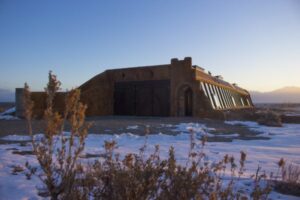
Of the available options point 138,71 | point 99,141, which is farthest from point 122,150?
point 138,71

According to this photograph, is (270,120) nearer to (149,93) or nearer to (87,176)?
(149,93)

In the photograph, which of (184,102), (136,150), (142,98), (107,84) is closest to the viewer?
(136,150)

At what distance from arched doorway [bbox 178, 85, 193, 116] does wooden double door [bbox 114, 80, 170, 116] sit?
3.03ft

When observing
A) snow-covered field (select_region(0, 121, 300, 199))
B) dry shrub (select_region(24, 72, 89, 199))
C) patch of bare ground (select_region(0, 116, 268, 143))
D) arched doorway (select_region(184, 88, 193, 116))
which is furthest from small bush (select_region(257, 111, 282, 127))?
dry shrub (select_region(24, 72, 89, 199))

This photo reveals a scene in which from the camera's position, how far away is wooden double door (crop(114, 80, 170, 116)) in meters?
21.0

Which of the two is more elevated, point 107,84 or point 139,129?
point 107,84

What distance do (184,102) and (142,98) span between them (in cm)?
337

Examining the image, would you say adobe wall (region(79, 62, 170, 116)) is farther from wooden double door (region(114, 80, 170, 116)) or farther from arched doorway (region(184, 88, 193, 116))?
arched doorway (region(184, 88, 193, 116))

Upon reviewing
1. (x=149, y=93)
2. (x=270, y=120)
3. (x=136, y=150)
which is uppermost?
(x=149, y=93)

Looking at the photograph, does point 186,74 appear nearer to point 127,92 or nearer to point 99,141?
point 127,92

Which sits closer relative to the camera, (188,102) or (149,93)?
(188,102)

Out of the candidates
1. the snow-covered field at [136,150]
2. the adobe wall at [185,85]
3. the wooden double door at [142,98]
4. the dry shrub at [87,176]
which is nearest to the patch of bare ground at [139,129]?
the snow-covered field at [136,150]

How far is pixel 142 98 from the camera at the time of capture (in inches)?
863

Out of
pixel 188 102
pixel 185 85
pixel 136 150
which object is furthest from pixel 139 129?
pixel 188 102
